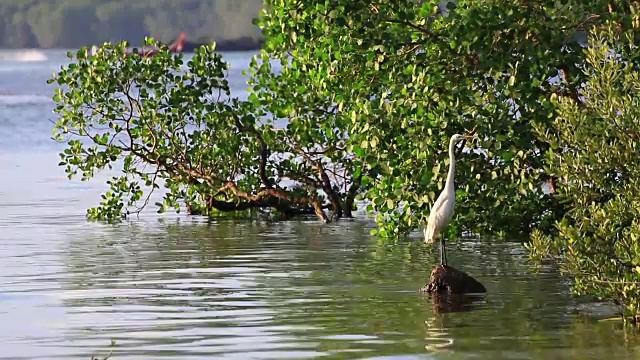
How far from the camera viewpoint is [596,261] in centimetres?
1372

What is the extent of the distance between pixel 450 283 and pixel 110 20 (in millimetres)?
74267

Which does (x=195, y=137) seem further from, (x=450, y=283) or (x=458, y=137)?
(x=450, y=283)

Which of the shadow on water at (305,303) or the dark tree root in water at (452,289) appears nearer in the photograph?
the shadow on water at (305,303)

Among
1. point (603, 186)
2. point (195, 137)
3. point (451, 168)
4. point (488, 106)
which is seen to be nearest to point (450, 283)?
point (451, 168)

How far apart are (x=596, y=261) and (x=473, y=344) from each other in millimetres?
1366

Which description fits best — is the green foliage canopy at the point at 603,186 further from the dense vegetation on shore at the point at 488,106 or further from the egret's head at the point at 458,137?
the egret's head at the point at 458,137

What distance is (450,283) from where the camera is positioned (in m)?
15.6

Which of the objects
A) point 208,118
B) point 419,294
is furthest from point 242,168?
point 419,294

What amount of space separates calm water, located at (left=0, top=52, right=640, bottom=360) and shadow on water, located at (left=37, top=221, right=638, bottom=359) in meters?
0.02

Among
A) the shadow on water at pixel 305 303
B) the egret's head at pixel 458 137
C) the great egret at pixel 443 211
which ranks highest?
the egret's head at pixel 458 137

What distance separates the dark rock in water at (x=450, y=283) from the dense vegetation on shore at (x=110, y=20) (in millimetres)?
59953

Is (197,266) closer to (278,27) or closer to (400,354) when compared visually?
(278,27)

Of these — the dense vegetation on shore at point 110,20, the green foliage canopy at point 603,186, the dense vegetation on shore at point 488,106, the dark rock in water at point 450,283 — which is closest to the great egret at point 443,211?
the dark rock in water at point 450,283

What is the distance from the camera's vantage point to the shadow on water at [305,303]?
1313 centimetres
